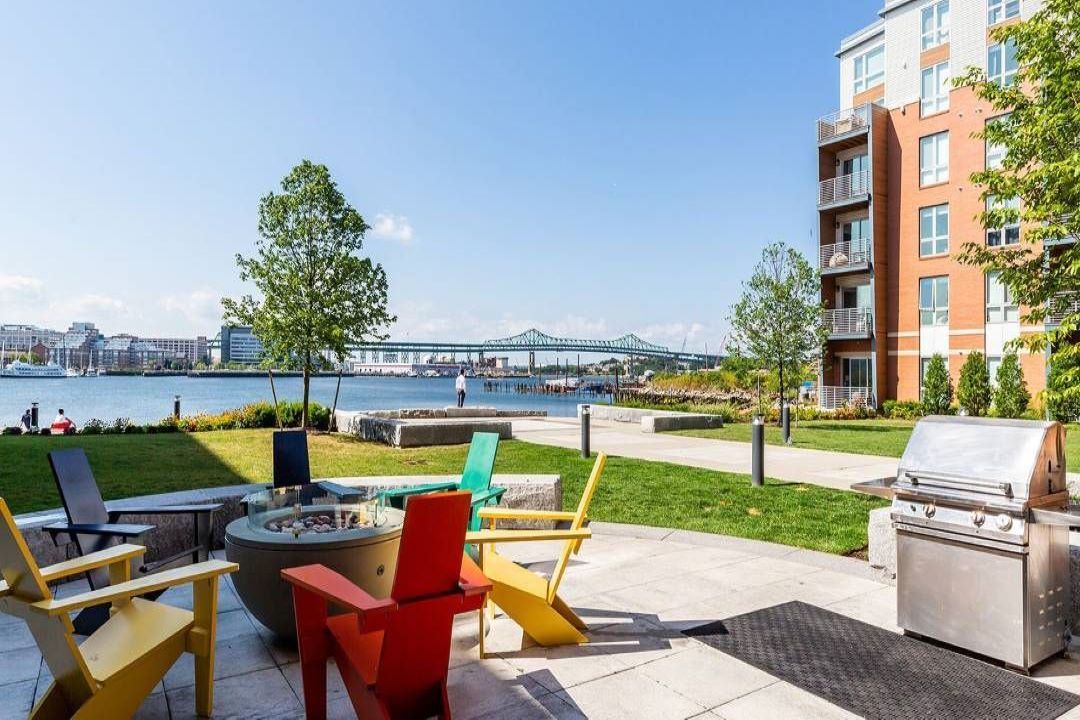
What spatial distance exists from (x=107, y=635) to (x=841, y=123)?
3732 cm

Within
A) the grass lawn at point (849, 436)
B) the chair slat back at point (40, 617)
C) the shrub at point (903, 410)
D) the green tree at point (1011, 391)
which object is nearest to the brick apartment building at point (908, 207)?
the green tree at point (1011, 391)

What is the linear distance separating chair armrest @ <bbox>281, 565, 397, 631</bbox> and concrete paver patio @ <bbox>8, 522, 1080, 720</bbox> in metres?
0.73

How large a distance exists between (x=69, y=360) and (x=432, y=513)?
18315 centimetres

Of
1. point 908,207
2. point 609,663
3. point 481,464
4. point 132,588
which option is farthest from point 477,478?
point 908,207

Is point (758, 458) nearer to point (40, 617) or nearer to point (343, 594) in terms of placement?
point (343, 594)

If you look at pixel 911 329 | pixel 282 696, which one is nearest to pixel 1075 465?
pixel 282 696

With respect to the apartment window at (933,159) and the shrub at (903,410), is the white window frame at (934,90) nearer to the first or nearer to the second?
the apartment window at (933,159)

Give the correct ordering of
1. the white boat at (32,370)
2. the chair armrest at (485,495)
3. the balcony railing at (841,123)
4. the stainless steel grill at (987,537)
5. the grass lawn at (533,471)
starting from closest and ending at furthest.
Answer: the stainless steel grill at (987,537) → the chair armrest at (485,495) → the grass lawn at (533,471) → the balcony railing at (841,123) → the white boat at (32,370)

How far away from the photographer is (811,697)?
371cm

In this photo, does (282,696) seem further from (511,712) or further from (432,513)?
(432,513)

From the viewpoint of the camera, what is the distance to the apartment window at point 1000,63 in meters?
27.8

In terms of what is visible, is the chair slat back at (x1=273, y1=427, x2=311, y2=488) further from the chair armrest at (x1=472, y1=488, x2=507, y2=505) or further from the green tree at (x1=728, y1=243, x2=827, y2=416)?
the green tree at (x1=728, y1=243, x2=827, y2=416)

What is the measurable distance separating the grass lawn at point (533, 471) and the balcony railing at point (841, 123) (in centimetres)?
2603

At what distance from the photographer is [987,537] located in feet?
13.2
